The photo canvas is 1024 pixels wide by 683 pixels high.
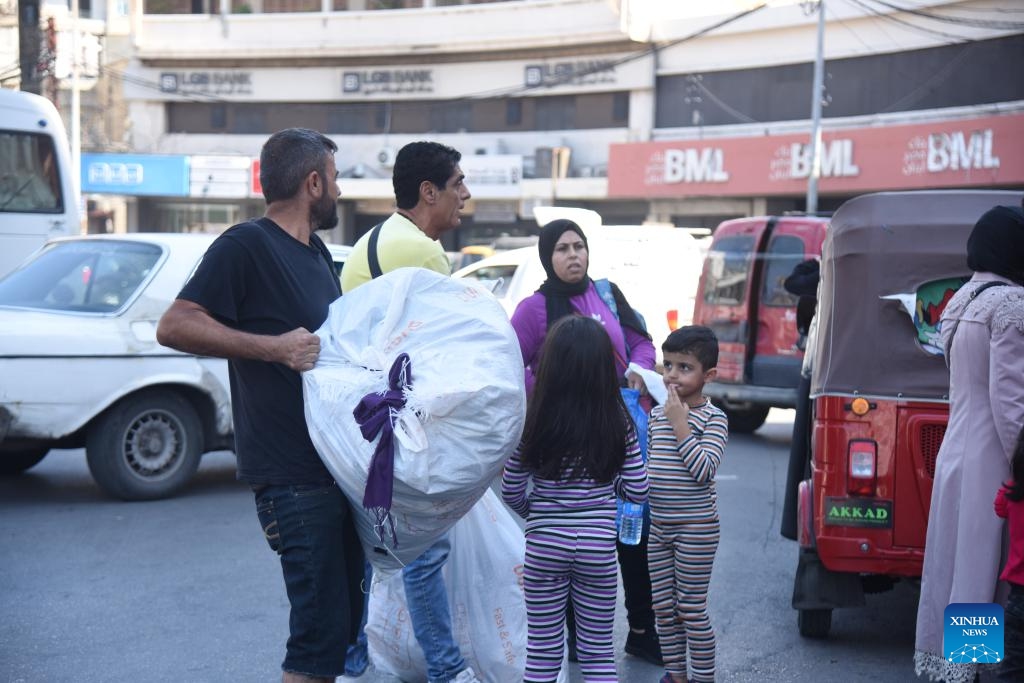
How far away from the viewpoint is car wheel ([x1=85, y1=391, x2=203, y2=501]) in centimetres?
834

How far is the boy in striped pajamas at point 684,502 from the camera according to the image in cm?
462

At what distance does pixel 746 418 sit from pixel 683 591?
29.1 ft

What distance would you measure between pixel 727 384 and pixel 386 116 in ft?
106

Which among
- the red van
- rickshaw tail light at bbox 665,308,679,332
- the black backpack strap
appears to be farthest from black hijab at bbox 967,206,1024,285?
rickshaw tail light at bbox 665,308,679,332

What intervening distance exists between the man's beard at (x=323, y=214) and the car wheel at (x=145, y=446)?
5142 millimetres

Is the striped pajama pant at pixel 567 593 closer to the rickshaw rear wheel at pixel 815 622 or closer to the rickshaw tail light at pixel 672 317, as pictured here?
the rickshaw rear wheel at pixel 815 622

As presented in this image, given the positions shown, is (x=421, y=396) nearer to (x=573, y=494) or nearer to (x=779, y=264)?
(x=573, y=494)

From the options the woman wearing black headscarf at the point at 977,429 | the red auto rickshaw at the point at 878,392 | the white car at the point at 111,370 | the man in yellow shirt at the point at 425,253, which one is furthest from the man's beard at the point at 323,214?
the white car at the point at 111,370

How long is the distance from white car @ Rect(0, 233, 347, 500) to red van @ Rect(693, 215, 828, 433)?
5875mm

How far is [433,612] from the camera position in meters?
4.32

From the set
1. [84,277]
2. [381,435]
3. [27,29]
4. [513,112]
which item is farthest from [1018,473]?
[513,112]

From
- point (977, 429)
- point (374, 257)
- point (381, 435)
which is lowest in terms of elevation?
point (977, 429)

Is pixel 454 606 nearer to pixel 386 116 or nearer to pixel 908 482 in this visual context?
Answer: pixel 908 482

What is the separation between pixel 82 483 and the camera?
368 inches
